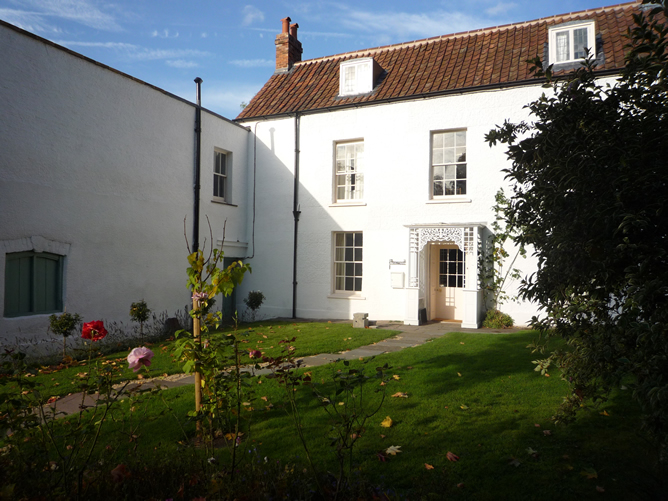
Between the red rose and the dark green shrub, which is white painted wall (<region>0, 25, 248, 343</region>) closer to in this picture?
the red rose

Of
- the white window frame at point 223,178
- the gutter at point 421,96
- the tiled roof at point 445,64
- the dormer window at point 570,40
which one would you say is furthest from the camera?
the white window frame at point 223,178

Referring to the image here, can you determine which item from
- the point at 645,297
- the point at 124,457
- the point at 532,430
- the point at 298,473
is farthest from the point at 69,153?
the point at 645,297

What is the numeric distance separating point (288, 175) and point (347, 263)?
3.34m

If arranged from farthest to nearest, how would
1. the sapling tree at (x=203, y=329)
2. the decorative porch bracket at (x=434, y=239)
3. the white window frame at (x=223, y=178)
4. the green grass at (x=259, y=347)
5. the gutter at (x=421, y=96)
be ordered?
the white window frame at (x=223, y=178), the decorative porch bracket at (x=434, y=239), the gutter at (x=421, y=96), the green grass at (x=259, y=347), the sapling tree at (x=203, y=329)

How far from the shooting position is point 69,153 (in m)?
9.94

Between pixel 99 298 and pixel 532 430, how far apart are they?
9.27m

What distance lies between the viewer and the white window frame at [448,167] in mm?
13398

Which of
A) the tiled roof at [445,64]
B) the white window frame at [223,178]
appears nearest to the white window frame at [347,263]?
the white window frame at [223,178]

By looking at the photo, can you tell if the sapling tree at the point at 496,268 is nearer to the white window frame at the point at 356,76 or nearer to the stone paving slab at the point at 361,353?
the stone paving slab at the point at 361,353

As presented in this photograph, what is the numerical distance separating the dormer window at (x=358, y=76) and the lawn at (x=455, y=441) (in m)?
10.4

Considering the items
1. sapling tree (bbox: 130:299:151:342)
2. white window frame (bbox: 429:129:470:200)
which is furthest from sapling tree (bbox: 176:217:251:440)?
white window frame (bbox: 429:129:470:200)

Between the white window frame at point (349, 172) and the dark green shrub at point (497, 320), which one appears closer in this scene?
the dark green shrub at point (497, 320)

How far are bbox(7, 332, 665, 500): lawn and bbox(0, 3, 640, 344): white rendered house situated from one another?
18.4ft

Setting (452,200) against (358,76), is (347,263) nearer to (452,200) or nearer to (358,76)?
(452,200)
